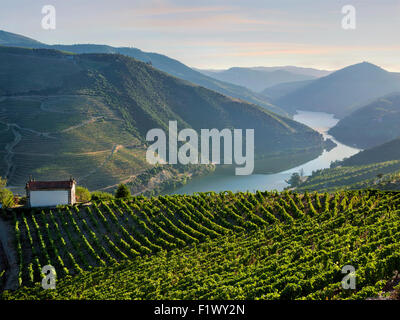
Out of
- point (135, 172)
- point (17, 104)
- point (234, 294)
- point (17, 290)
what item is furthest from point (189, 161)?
point (234, 294)

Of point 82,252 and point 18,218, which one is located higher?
point 18,218

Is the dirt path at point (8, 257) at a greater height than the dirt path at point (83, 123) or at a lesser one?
lesser

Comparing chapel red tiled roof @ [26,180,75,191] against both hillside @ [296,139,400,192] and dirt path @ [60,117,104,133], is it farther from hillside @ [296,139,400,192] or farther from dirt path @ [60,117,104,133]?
dirt path @ [60,117,104,133]

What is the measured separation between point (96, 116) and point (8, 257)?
100m

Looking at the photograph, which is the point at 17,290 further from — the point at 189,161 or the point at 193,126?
the point at 193,126

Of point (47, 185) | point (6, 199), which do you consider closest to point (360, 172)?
point (47, 185)

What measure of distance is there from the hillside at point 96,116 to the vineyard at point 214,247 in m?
55.0

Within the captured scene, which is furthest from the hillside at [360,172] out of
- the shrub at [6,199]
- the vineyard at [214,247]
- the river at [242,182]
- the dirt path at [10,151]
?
the dirt path at [10,151]

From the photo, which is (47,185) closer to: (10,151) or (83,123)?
(10,151)

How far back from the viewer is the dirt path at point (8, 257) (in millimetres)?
26706

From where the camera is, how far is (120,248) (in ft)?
103

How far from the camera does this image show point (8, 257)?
29891mm

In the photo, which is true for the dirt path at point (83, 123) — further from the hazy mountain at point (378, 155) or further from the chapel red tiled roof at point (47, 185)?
the hazy mountain at point (378, 155)
